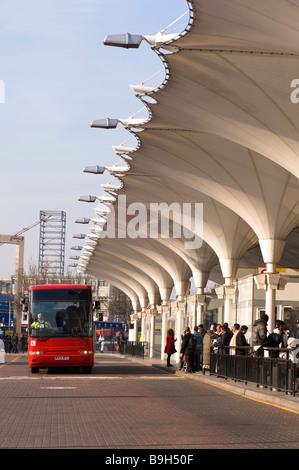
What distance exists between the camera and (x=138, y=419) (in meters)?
13.7

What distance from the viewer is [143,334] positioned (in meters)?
73.4

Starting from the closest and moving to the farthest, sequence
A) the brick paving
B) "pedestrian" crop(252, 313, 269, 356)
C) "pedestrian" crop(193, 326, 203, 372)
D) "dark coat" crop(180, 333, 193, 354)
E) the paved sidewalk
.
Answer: the brick paving
the paved sidewalk
"pedestrian" crop(252, 313, 269, 356)
"dark coat" crop(180, 333, 193, 354)
"pedestrian" crop(193, 326, 203, 372)

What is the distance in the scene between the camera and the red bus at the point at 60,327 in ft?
96.2

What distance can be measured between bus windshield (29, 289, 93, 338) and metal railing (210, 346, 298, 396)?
487cm

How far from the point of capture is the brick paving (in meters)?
10.8

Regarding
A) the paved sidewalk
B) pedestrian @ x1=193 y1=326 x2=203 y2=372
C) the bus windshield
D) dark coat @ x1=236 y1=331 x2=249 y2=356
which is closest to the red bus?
the bus windshield

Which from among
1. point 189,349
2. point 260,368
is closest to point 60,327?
point 189,349

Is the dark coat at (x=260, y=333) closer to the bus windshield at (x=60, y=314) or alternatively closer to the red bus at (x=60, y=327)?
the red bus at (x=60, y=327)

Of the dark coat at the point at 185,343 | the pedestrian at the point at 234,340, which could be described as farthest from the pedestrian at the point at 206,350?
the pedestrian at the point at 234,340

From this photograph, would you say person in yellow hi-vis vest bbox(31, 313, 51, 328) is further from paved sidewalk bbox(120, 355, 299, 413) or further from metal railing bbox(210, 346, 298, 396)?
metal railing bbox(210, 346, 298, 396)

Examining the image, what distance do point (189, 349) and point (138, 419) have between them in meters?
16.1

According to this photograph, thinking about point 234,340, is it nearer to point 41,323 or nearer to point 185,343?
point 185,343

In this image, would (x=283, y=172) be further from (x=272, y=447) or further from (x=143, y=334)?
(x=143, y=334)
